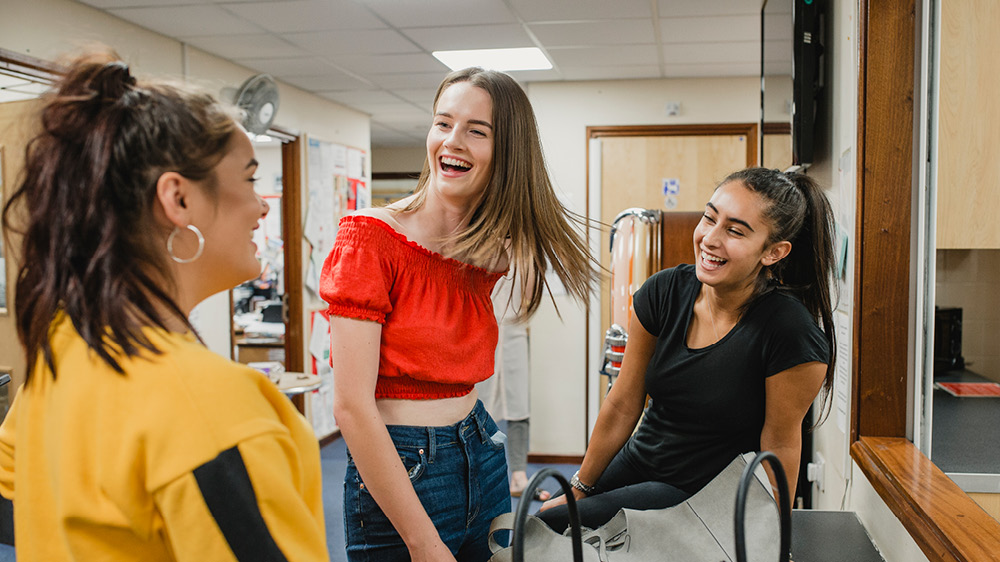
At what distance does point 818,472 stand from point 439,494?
5.52ft

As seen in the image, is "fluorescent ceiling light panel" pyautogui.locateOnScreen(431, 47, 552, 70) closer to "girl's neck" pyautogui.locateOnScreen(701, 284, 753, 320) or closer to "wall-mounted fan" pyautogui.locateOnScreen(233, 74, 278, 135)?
"wall-mounted fan" pyautogui.locateOnScreen(233, 74, 278, 135)

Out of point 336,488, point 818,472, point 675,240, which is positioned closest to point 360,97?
point 336,488

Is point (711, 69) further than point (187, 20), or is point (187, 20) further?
point (711, 69)

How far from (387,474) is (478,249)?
14.6 inches

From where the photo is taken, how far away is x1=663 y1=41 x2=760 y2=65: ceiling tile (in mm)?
3816

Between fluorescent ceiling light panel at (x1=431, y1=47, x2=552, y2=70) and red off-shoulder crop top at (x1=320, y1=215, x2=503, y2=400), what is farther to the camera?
fluorescent ceiling light panel at (x1=431, y1=47, x2=552, y2=70)

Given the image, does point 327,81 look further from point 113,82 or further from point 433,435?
point 113,82

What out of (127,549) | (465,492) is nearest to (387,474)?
(465,492)

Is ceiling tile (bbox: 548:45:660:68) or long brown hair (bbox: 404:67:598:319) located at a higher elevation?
ceiling tile (bbox: 548:45:660:68)

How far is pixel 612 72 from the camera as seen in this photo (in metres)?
4.43

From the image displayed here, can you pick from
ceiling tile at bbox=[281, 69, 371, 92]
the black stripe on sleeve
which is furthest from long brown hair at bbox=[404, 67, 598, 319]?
ceiling tile at bbox=[281, 69, 371, 92]

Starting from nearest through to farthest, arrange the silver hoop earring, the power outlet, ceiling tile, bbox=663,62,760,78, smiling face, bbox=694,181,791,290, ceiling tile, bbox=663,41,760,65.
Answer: the silver hoop earring < smiling face, bbox=694,181,791,290 < the power outlet < ceiling tile, bbox=663,41,760,65 < ceiling tile, bbox=663,62,760,78

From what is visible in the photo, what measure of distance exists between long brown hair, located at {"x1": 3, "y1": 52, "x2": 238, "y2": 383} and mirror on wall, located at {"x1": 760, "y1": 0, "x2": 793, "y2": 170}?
2036 millimetres

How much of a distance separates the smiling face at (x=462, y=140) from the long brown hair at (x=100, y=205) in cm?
51
